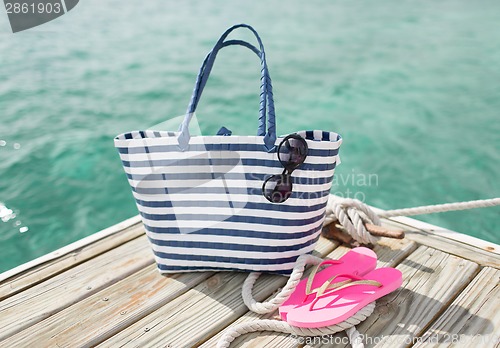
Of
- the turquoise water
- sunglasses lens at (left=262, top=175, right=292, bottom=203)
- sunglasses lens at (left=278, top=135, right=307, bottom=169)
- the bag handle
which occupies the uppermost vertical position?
the bag handle

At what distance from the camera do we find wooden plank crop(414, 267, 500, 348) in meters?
1.11

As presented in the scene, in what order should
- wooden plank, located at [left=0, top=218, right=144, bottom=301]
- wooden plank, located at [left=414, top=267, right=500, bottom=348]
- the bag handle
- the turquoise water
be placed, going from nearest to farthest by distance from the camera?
wooden plank, located at [left=414, top=267, right=500, bottom=348], the bag handle, wooden plank, located at [left=0, top=218, right=144, bottom=301], the turquoise water

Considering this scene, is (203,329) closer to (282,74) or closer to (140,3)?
(282,74)

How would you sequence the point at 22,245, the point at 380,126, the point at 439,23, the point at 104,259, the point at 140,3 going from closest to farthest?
the point at 104,259
the point at 22,245
the point at 380,126
the point at 439,23
the point at 140,3

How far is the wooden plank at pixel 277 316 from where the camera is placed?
3.78 feet

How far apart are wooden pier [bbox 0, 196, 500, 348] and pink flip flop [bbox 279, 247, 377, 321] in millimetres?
72

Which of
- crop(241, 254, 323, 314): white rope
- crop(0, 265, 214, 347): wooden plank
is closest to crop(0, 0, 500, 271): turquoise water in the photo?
crop(0, 265, 214, 347): wooden plank

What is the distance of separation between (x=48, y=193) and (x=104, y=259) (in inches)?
76.3

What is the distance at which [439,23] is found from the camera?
23.9 feet

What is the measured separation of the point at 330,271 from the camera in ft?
4.47

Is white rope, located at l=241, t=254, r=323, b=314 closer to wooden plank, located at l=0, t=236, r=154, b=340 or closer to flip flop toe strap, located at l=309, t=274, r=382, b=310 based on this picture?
flip flop toe strap, located at l=309, t=274, r=382, b=310

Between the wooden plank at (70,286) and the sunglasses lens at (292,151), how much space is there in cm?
63

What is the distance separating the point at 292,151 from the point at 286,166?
5 cm

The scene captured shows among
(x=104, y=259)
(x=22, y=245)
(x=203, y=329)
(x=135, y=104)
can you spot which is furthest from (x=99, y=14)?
(x=203, y=329)
